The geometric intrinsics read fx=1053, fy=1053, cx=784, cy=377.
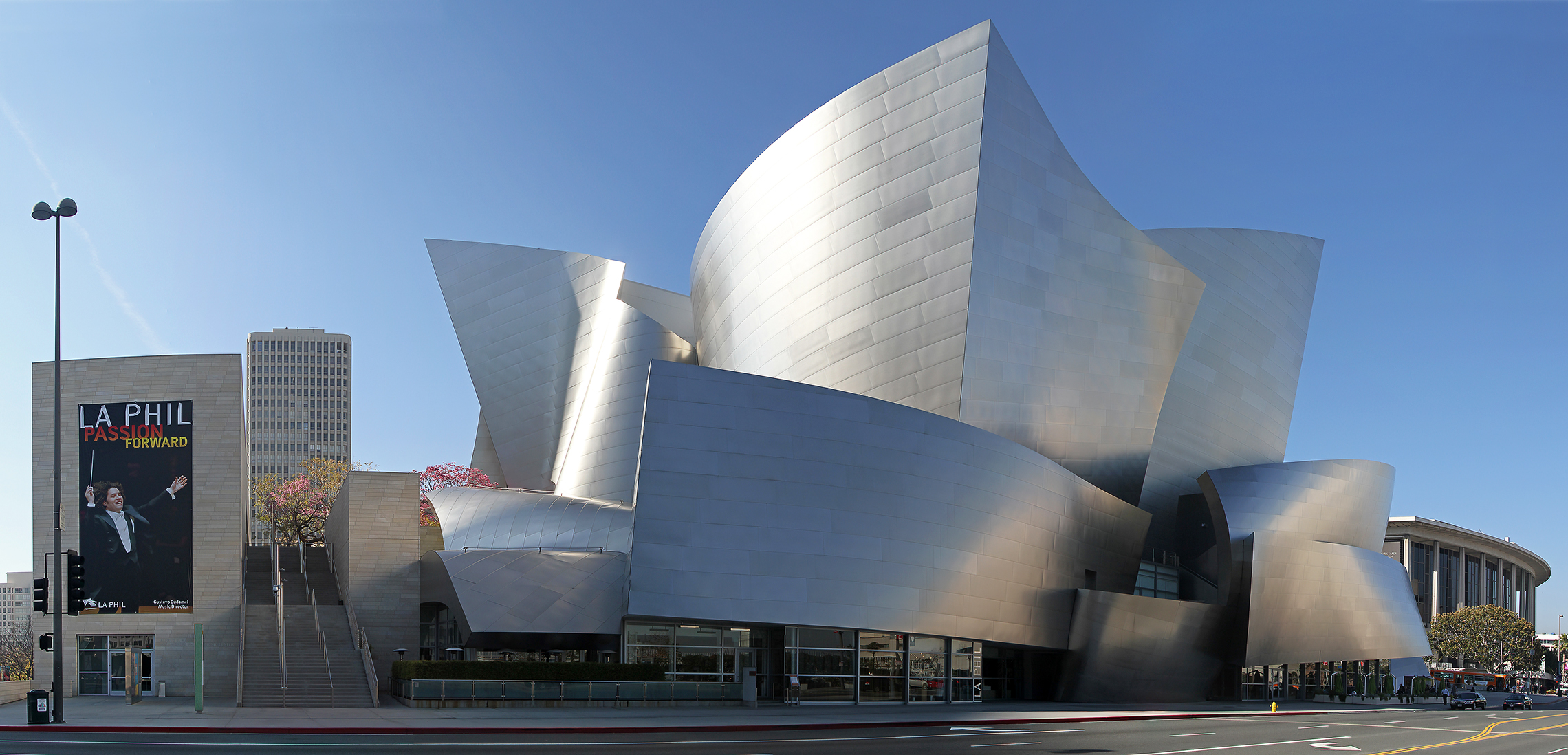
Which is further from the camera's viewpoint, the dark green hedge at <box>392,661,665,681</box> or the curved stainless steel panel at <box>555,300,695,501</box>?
the curved stainless steel panel at <box>555,300,695,501</box>

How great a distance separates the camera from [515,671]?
2834cm

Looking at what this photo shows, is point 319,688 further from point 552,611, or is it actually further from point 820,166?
point 820,166

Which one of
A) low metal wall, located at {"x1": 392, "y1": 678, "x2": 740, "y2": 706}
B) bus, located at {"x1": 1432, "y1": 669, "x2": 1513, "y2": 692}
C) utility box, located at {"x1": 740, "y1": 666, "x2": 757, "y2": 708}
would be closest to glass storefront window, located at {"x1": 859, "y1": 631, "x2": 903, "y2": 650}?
utility box, located at {"x1": 740, "y1": 666, "x2": 757, "y2": 708}

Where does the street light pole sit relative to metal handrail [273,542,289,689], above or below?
above

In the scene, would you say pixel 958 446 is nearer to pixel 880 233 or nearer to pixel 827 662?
pixel 827 662

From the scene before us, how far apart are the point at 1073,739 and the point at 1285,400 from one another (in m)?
36.1

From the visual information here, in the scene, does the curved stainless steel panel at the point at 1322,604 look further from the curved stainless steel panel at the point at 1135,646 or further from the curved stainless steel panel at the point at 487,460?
the curved stainless steel panel at the point at 487,460

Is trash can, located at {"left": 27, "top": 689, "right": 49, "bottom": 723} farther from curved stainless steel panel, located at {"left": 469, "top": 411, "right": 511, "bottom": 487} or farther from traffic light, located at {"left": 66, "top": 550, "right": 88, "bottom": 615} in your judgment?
curved stainless steel panel, located at {"left": 469, "top": 411, "right": 511, "bottom": 487}

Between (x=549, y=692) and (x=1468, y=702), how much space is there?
3792 cm

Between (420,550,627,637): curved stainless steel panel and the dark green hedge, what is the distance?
2462 millimetres

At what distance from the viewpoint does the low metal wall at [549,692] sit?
90.0 feet

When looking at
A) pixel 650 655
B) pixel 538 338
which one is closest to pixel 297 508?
pixel 538 338

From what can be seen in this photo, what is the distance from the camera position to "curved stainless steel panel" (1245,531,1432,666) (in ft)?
125

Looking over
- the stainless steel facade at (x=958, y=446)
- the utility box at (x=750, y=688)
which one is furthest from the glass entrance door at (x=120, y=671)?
the utility box at (x=750, y=688)
